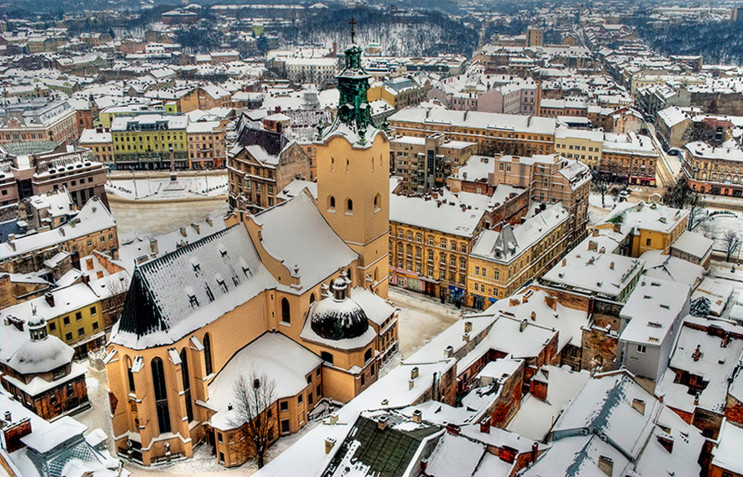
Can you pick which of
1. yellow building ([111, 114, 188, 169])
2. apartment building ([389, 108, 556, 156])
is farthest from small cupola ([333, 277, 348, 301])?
yellow building ([111, 114, 188, 169])

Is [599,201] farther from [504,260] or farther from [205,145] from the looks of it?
[205,145]

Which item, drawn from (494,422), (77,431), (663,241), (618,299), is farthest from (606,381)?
(663,241)

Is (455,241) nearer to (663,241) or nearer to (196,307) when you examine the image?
(663,241)

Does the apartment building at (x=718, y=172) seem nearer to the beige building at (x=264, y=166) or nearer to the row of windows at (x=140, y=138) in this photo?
the beige building at (x=264, y=166)

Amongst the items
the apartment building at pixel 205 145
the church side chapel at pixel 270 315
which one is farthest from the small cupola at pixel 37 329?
the apartment building at pixel 205 145

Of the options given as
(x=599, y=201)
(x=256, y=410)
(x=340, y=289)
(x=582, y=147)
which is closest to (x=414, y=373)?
(x=340, y=289)

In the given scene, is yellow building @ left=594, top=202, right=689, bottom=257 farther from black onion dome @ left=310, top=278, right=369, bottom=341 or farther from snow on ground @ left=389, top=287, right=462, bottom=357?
black onion dome @ left=310, top=278, right=369, bottom=341
